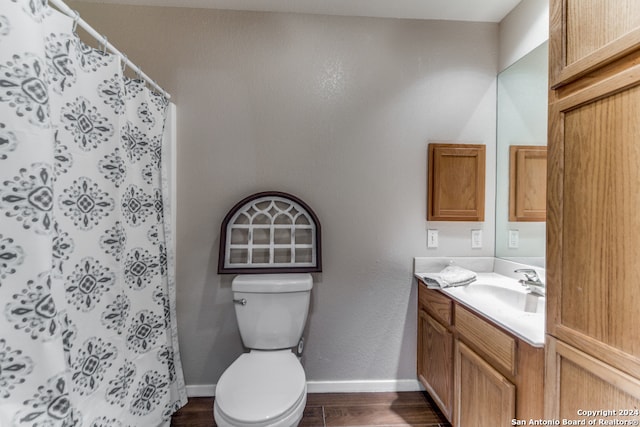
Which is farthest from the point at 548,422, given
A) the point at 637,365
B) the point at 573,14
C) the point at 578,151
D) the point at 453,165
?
the point at 453,165

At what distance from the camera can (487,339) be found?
1294 millimetres

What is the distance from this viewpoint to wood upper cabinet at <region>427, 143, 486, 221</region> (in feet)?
6.59

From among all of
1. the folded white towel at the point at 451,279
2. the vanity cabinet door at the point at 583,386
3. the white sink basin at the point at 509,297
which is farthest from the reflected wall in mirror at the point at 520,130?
the vanity cabinet door at the point at 583,386

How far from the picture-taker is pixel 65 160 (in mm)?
1049

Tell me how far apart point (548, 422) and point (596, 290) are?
480 millimetres

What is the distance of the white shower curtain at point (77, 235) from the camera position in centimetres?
83

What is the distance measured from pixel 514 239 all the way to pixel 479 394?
974mm

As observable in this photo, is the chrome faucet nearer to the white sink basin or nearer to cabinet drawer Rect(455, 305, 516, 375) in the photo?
the white sink basin

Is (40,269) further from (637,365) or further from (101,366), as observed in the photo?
(637,365)

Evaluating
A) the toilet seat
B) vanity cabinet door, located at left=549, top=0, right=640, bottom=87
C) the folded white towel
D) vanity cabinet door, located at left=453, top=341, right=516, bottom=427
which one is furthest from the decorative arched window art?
vanity cabinet door, located at left=549, top=0, right=640, bottom=87

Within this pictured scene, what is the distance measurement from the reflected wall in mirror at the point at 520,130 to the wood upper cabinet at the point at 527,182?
0.03 metres

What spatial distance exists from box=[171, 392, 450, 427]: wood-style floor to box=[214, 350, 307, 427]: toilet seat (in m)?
0.46

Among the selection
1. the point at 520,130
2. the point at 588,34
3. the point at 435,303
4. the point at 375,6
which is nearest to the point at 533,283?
the point at 435,303

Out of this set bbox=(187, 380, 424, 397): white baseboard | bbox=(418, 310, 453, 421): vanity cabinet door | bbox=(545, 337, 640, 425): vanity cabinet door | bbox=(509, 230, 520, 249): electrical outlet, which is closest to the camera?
bbox=(545, 337, 640, 425): vanity cabinet door
